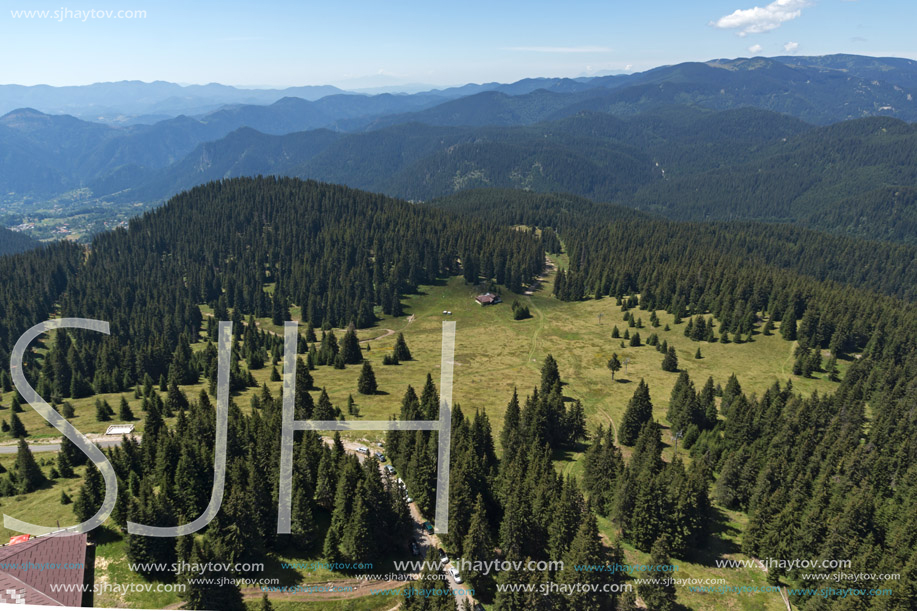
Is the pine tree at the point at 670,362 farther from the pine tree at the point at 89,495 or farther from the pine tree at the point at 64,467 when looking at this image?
the pine tree at the point at 64,467

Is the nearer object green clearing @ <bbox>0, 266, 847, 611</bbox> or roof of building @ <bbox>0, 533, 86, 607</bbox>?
roof of building @ <bbox>0, 533, 86, 607</bbox>

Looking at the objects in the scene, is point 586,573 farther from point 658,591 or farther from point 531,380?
point 531,380

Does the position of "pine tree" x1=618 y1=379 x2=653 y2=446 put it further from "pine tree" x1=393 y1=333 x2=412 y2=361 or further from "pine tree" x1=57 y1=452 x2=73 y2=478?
"pine tree" x1=57 y1=452 x2=73 y2=478

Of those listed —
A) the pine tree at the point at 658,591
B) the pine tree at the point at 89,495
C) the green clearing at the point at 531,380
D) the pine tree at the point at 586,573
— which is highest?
the pine tree at the point at 89,495

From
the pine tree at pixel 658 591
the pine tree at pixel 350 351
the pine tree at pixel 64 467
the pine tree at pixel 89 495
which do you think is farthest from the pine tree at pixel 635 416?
the pine tree at pixel 64 467

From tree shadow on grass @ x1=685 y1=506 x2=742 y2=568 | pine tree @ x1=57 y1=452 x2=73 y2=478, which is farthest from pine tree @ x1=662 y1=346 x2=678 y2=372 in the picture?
pine tree @ x1=57 y1=452 x2=73 y2=478

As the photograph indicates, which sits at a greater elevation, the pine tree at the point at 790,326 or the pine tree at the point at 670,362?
the pine tree at the point at 790,326

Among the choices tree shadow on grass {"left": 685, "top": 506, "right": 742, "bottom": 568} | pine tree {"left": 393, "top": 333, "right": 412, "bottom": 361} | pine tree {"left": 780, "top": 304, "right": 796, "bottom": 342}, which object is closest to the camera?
tree shadow on grass {"left": 685, "top": 506, "right": 742, "bottom": 568}
